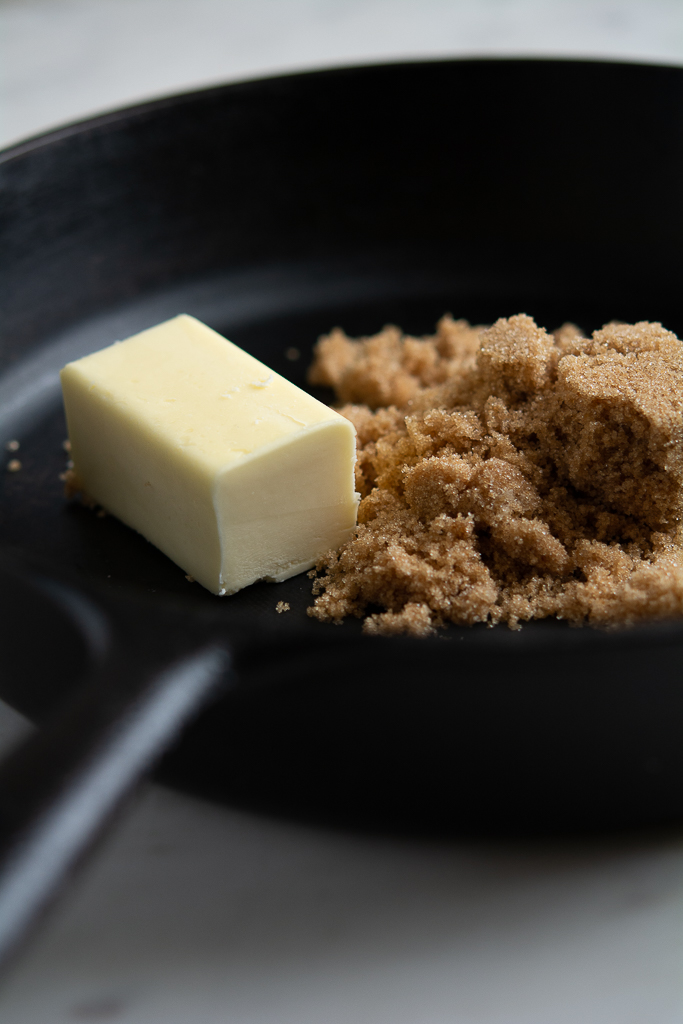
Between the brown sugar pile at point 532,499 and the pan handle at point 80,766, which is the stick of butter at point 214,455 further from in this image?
the pan handle at point 80,766

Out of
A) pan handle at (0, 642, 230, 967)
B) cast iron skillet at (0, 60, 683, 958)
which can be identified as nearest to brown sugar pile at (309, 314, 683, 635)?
cast iron skillet at (0, 60, 683, 958)

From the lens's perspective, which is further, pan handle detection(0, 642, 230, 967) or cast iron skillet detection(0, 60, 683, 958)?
cast iron skillet detection(0, 60, 683, 958)

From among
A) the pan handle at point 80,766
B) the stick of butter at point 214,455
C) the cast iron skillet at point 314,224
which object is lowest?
the pan handle at point 80,766

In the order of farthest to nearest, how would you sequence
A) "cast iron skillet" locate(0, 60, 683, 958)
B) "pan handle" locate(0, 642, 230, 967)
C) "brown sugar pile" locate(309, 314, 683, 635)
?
"cast iron skillet" locate(0, 60, 683, 958) < "brown sugar pile" locate(309, 314, 683, 635) < "pan handle" locate(0, 642, 230, 967)

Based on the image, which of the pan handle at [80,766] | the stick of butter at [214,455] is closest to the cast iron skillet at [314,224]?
the stick of butter at [214,455]

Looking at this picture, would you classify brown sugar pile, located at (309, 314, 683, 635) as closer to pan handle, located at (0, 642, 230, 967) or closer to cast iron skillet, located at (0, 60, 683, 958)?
cast iron skillet, located at (0, 60, 683, 958)

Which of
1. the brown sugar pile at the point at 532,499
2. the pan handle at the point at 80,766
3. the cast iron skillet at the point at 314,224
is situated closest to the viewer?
the pan handle at the point at 80,766
